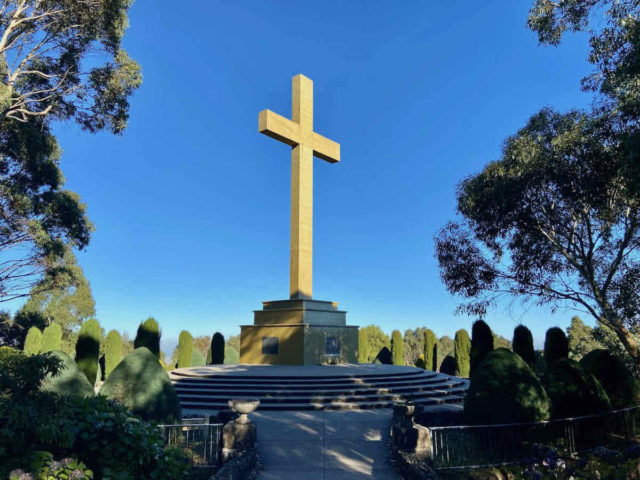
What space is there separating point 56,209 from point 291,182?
12195 mm

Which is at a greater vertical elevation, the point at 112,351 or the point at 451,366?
the point at 112,351

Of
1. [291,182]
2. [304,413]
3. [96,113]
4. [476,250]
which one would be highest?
[96,113]

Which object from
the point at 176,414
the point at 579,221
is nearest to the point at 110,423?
the point at 176,414

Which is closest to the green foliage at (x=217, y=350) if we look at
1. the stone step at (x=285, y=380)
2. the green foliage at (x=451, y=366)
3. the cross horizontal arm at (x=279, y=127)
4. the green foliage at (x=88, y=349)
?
the green foliage at (x=88, y=349)

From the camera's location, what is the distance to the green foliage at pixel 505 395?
967 cm

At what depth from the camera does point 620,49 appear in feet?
37.2

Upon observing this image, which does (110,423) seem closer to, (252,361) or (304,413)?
(304,413)

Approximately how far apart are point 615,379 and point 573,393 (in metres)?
3.62

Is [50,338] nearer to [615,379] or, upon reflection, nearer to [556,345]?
[556,345]

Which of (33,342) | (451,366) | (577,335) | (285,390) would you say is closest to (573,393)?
(285,390)

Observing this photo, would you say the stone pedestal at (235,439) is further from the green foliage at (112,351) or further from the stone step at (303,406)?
the green foliage at (112,351)

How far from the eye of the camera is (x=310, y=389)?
15.2 m

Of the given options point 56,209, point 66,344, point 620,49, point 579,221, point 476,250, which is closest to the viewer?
point 620,49

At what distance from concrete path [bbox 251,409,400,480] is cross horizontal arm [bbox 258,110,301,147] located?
13.3 meters
